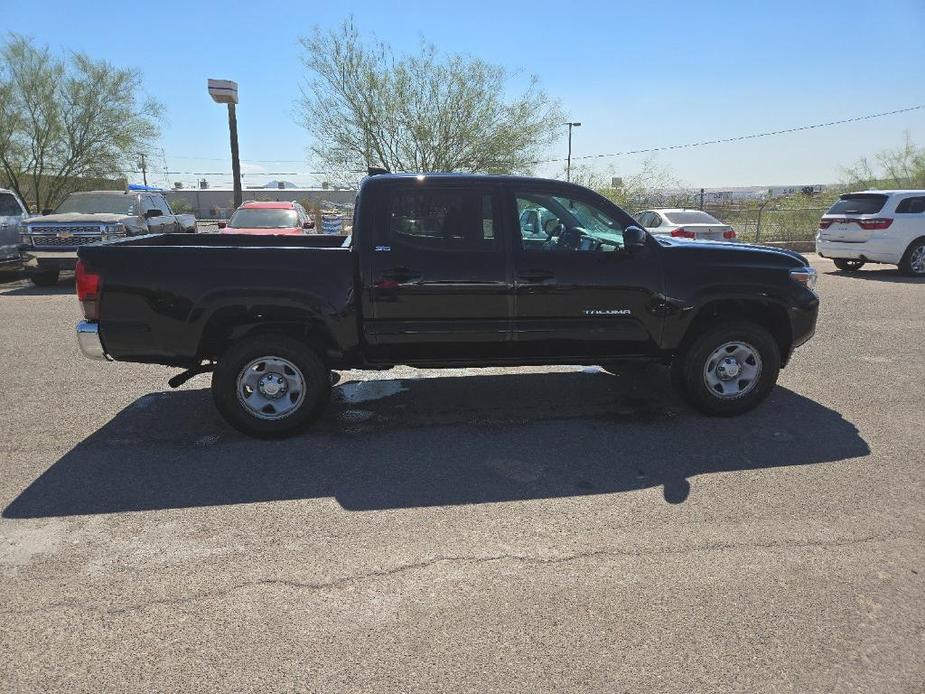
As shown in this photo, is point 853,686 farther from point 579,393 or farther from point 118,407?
point 118,407

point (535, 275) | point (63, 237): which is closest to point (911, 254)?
point (535, 275)

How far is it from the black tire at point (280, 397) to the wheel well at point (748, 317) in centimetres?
287

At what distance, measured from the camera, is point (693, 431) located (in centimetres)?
491

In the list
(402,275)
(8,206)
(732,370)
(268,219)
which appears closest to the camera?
(402,275)

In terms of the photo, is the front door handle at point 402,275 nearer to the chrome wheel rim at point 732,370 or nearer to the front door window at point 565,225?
the front door window at point 565,225

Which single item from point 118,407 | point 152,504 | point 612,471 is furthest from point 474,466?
point 118,407

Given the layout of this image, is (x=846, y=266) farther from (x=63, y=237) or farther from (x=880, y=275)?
(x=63, y=237)

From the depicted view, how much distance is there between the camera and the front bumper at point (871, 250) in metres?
13.8

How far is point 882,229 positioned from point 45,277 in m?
17.4

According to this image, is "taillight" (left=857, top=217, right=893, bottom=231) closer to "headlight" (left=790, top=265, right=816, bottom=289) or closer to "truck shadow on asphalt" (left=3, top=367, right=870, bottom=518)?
"truck shadow on asphalt" (left=3, top=367, right=870, bottom=518)

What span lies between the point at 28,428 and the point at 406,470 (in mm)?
3015

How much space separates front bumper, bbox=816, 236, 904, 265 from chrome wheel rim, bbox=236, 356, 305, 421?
544 inches

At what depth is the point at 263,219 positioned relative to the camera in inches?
574

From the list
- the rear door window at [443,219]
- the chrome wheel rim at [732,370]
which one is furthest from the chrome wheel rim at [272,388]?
the chrome wheel rim at [732,370]
